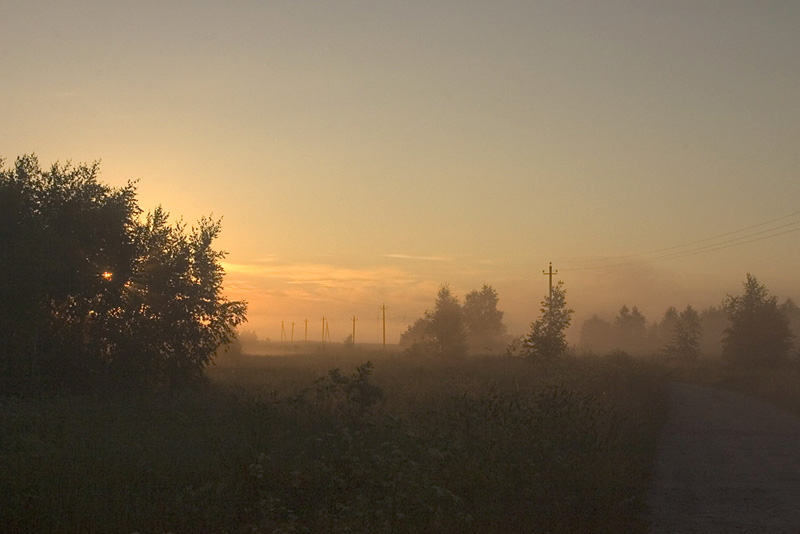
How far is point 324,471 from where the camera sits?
33.4 ft

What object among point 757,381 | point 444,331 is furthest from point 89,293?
point 444,331

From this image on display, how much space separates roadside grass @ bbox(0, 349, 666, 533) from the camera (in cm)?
837

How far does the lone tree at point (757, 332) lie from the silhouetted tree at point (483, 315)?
172 feet

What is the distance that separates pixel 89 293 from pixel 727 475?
22.1 metres

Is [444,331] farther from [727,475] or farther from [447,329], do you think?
[727,475]

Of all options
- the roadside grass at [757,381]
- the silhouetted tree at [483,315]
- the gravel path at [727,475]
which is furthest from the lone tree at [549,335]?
the silhouetted tree at [483,315]

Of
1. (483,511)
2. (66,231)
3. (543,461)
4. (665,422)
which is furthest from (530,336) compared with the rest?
(483,511)

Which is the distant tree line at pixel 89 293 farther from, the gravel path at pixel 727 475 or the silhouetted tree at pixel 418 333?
the silhouetted tree at pixel 418 333

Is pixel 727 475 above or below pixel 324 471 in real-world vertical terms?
below

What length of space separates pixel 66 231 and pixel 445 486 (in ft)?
68.6

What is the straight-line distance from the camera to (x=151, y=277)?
2753 centimetres

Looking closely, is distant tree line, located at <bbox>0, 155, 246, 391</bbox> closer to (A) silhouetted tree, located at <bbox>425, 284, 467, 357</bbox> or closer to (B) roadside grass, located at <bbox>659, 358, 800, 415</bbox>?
(B) roadside grass, located at <bbox>659, 358, 800, 415</bbox>

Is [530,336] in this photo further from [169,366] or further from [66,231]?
[66,231]

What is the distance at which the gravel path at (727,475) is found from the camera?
Answer: 29.4 ft
